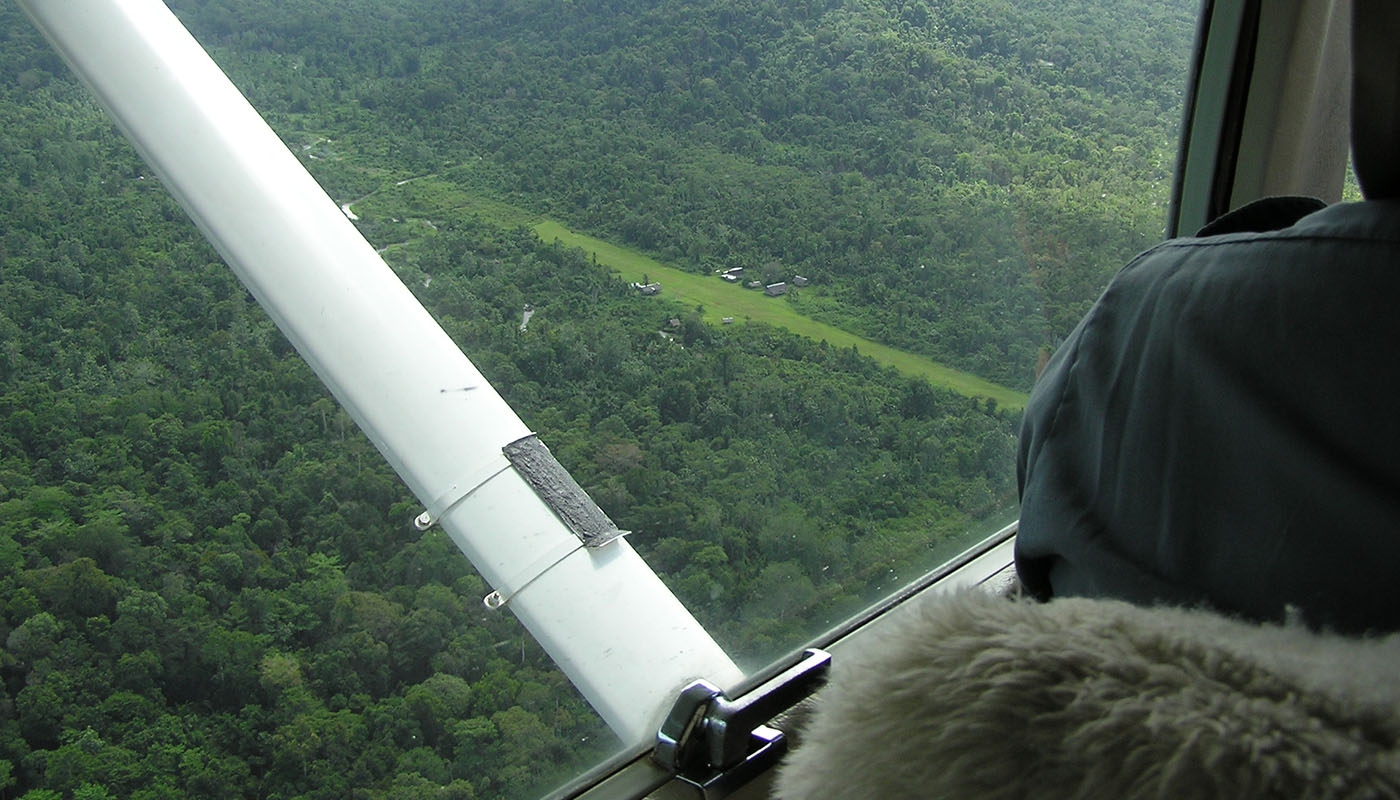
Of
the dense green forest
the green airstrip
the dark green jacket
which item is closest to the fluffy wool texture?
the dark green jacket

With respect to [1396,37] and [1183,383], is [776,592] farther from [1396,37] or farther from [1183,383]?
[1396,37]

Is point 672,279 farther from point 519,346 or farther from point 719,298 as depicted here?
point 519,346

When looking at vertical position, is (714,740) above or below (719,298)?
below

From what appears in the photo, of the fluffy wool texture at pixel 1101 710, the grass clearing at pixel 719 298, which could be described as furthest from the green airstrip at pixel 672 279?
the fluffy wool texture at pixel 1101 710

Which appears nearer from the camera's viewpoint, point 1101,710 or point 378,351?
point 1101,710

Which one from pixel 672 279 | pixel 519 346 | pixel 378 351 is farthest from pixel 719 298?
pixel 378 351

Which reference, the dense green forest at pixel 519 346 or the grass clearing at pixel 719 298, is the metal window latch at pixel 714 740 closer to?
the dense green forest at pixel 519 346

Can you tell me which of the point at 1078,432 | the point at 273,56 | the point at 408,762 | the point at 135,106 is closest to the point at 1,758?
the point at 408,762
